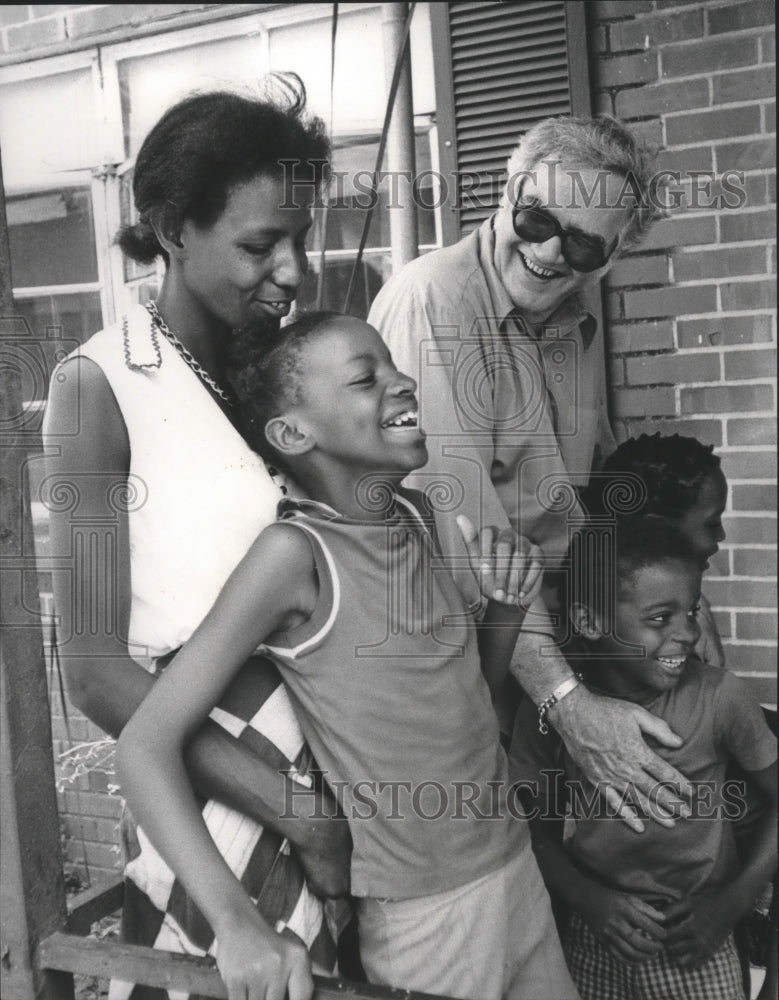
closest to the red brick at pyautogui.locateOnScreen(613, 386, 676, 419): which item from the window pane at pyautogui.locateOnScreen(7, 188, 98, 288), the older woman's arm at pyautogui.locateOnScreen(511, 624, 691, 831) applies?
the older woman's arm at pyautogui.locateOnScreen(511, 624, 691, 831)

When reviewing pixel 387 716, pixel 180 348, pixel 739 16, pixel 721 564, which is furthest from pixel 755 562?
pixel 180 348

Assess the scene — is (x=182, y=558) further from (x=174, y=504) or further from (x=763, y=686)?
(x=763, y=686)

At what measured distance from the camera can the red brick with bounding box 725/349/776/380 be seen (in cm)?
281

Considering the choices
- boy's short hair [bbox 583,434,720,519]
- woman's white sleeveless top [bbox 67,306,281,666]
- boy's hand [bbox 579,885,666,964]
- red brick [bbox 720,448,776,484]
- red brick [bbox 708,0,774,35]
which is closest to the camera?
woman's white sleeveless top [bbox 67,306,281,666]

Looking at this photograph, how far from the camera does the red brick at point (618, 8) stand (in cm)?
279

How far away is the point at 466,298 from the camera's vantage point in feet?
6.39

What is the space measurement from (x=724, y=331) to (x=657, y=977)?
5.65 ft

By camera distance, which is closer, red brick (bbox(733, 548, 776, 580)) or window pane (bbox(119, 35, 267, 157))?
red brick (bbox(733, 548, 776, 580))

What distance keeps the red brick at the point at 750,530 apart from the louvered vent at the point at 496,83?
1078mm

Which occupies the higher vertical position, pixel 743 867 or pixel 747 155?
pixel 747 155

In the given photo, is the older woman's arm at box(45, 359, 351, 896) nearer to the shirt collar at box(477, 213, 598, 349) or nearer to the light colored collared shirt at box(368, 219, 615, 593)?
the light colored collared shirt at box(368, 219, 615, 593)

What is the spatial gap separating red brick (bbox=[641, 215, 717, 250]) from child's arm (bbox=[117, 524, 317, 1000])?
189cm

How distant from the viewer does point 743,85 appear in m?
2.71

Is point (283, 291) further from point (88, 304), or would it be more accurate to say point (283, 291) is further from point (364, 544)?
point (88, 304)
